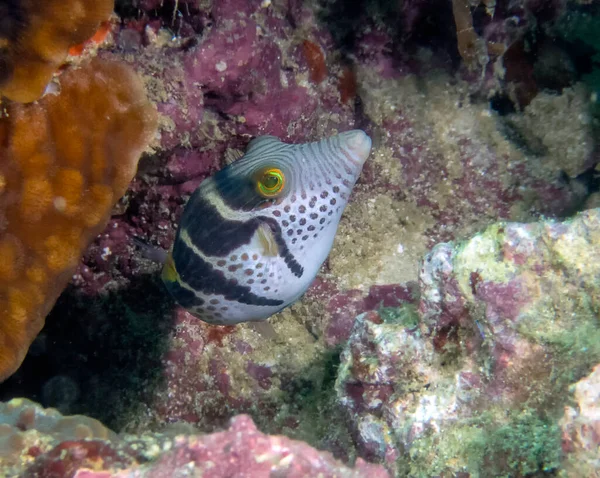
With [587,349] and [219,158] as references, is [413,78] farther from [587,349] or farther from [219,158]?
[587,349]

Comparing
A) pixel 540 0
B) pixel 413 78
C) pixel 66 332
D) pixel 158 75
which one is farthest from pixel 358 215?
pixel 66 332

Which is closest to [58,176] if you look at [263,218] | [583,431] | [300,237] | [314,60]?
[263,218]

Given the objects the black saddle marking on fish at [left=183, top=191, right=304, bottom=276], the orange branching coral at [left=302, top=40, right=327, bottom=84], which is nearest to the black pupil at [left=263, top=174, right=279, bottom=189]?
the black saddle marking on fish at [left=183, top=191, right=304, bottom=276]

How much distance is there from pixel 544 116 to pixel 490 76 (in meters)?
0.71

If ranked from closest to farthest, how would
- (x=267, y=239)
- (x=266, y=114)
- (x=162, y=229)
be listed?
(x=267, y=239) < (x=266, y=114) < (x=162, y=229)

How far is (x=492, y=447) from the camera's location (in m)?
2.28

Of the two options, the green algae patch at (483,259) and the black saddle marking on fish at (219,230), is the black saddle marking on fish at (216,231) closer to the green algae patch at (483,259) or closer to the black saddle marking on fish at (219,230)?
the black saddle marking on fish at (219,230)

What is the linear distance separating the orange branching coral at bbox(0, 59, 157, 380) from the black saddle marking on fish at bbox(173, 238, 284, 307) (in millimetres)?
611

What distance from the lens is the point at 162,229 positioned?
13.3 feet

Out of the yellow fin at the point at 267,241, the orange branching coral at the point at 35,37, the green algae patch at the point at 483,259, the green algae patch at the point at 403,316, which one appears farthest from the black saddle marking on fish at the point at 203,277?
the green algae patch at the point at 483,259

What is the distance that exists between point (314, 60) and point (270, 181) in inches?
64.3

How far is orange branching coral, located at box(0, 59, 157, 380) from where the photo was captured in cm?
288

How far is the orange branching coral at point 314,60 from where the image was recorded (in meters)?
4.00

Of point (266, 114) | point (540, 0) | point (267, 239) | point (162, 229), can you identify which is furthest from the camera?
point (540, 0)
